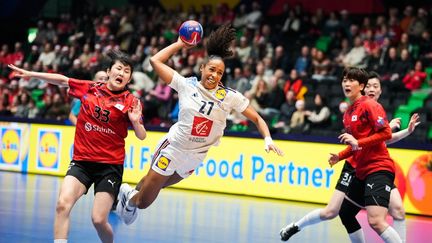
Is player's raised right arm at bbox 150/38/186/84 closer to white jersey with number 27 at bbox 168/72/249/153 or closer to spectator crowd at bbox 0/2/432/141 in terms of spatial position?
white jersey with number 27 at bbox 168/72/249/153

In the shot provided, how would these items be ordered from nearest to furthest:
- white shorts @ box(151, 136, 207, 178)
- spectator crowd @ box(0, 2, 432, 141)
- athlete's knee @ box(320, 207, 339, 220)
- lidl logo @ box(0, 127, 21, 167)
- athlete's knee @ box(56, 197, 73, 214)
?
1. athlete's knee @ box(56, 197, 73, 214)
2. white shorts @ box(151, 136, 207, 178)
3. athlete's knee @ box(320, 207, 339, 220)
4. spectator crowd @ box(0, 2, 432, 141)
5. lidl logo @ box(0, 127, 21, 167)

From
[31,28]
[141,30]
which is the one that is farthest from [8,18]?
[141,30]

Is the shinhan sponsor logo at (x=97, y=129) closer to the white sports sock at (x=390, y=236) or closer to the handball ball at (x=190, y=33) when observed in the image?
the handball ball at (x=190, y=33)

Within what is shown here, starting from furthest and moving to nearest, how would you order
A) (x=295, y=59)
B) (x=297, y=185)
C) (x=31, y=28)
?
1. (x=31, y=28)
2. (x=295, y=59)
3. (x=297, y=185)

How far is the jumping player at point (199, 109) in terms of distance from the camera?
838 centimetres

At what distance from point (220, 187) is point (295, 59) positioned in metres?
5.01

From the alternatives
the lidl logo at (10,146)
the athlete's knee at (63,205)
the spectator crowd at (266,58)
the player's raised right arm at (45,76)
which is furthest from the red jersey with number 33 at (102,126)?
the lidl logo at (10,146)

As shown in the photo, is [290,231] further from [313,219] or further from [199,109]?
[199,109]

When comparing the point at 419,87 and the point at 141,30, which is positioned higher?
the point at 141,30

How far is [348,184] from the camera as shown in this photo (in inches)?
346

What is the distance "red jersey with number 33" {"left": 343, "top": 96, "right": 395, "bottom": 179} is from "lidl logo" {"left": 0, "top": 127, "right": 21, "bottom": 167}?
1297cm

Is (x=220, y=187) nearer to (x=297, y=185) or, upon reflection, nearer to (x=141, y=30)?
(x=297, y=185)

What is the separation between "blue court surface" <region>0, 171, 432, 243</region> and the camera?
34.2 ft

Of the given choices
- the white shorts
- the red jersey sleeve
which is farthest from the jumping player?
the red jersey sleeve
